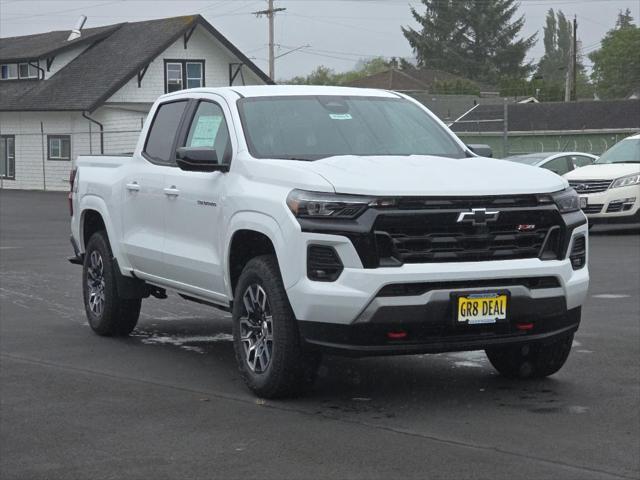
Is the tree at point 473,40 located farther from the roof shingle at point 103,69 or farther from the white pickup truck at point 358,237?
the white pickup truck at point 358,237

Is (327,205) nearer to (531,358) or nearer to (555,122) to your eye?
(531,358)

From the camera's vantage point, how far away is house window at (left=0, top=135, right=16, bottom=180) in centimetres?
5516

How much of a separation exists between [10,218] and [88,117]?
2076 cm

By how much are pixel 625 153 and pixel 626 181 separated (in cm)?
180

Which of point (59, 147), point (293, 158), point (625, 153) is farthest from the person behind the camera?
point (59, 147)

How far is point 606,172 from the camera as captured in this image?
22188 mm

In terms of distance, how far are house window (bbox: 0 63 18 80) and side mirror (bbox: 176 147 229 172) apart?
163 ft

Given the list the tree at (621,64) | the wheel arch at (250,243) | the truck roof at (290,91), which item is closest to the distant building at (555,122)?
the truck roof at (290,91)

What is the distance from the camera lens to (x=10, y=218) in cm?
2977

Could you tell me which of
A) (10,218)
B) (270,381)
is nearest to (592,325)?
(270,381)

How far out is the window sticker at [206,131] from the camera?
29.5ft

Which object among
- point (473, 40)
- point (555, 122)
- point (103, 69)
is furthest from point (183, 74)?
point (473, 40)

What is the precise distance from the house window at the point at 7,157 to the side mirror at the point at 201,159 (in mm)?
48032

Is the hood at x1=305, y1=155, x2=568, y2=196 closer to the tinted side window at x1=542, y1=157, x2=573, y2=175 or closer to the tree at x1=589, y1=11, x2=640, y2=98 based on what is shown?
the tinted side window at x1=542, y1=157, x2=573, y2=175
